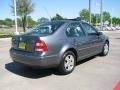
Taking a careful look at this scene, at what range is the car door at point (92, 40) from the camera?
7.04 m

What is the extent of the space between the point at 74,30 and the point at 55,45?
1103mm

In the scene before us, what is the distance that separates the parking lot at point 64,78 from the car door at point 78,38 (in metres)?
0.54

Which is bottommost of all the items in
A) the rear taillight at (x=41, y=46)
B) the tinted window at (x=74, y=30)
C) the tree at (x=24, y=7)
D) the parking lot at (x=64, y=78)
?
the parking lot at (x=64, y=78)

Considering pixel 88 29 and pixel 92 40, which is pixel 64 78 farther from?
pixel 88 29

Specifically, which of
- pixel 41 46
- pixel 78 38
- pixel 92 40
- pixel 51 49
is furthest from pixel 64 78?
pixel 92 40

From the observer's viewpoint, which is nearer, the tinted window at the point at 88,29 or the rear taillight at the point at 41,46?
the rear taillight at the point at 41,46

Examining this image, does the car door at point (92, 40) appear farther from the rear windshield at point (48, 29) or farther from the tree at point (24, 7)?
the tree at point (24, 7)

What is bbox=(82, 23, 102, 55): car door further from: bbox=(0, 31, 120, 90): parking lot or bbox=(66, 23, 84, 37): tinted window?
bbox=(0, 31, 120, 90): parking lot

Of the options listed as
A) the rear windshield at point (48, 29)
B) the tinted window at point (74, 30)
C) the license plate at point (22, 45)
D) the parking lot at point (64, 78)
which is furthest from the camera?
the tinted window at point (74, 30)

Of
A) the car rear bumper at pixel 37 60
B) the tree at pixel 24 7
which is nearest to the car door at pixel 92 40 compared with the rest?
the car rear bumper at pixel 37 60

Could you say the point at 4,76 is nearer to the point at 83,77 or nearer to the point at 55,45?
the point at 55,45

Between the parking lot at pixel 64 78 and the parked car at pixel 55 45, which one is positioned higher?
the parked car at pixel 55 45

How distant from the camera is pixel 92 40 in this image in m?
7.20

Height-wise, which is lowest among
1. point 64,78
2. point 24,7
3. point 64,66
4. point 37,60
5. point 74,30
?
point 64,78
